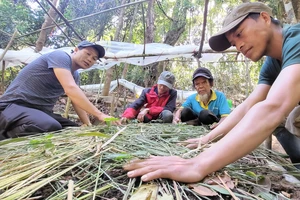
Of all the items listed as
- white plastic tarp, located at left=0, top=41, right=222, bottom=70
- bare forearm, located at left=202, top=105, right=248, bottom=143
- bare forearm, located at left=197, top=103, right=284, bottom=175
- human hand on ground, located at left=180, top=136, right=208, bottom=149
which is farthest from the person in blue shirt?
bare forearm, located at left=197, top=103, right=284, bottom=175

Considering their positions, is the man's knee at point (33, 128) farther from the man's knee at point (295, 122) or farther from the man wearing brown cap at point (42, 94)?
the man's knee at point (295, 122)

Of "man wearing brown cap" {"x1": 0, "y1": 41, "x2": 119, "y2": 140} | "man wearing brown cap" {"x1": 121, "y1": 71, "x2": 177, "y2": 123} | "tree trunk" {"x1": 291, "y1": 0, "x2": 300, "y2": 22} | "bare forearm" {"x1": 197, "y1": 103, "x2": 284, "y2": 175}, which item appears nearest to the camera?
"bare forearm" {"x1": 197, "y1": 103, "x2": 284, "y2": 175}

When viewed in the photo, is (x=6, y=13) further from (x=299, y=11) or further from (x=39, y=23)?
(x=299, y=11)

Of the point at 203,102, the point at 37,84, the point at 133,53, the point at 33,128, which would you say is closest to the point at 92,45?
the point at 37,84

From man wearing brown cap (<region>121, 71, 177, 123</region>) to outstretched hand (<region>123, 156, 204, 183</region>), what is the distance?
2.01 meters

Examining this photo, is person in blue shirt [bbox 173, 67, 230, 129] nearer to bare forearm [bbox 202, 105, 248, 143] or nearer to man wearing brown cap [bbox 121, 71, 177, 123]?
man wearing brown cap [bbox 121, 71, 177, 123]

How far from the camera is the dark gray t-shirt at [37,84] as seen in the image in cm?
203

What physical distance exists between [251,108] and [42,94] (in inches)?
70.2

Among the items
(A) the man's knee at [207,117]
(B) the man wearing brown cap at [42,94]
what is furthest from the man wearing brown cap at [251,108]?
(A) the man's knee at [207,117]

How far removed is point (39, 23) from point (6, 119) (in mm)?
5040

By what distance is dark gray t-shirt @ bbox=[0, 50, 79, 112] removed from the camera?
2.03m

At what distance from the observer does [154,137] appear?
138 cm

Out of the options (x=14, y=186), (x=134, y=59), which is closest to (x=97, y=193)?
(x=14, y=186)

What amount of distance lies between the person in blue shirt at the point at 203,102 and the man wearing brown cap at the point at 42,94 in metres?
1.02
